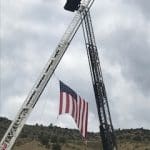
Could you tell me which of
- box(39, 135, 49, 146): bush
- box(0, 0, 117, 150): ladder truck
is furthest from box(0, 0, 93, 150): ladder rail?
box(39, 135, 49, 146): bush

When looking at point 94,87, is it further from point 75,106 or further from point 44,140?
point 44,140

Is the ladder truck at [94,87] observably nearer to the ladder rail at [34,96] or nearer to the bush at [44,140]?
the ladder rail at [34,96]

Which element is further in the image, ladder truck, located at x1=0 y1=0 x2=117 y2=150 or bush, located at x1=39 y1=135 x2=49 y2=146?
bush, located at x1=39 y1=135 x2=49 y2=146

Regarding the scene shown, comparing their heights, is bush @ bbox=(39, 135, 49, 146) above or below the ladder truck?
above

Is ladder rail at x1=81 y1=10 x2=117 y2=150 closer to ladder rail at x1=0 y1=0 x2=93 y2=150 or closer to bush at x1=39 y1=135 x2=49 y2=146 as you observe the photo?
ladder rail at x1=0 y1=0 x2=93 y2=150

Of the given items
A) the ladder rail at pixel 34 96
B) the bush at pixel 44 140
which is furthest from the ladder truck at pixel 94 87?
the bush at pixel 44 140

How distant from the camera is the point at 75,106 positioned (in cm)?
4538

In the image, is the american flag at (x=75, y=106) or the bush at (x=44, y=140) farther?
the bush at (x=44, y=140)

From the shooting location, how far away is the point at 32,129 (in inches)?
5837

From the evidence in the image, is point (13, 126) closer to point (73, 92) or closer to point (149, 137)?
point (73, 92)

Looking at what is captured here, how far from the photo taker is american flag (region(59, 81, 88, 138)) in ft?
147

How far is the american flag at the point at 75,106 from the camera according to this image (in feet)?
147

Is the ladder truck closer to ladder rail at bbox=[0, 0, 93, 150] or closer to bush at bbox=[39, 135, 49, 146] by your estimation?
ladder rail at bbox=[0, 0, 93, 150]

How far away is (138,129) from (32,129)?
2954cm
